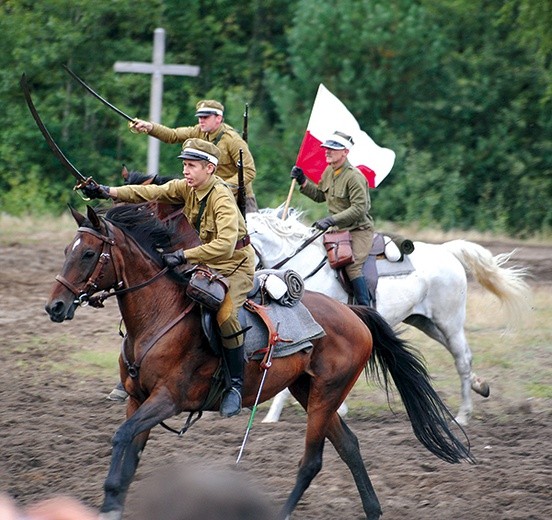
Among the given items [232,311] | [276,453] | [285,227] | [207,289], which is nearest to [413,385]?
[276,453]

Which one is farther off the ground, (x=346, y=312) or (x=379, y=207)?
(x=346, y=312)

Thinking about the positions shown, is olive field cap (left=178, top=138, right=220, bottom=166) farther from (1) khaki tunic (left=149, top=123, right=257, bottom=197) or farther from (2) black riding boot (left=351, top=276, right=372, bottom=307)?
(2) black riding boot (left=351, top=276, right=372, bottom=307)

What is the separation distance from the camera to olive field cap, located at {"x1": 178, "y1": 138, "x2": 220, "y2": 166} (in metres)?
6.89

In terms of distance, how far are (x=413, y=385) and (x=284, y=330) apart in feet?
3.61

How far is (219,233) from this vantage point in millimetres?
6840

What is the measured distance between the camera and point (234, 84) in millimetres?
32656

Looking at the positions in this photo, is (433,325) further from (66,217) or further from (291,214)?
(66,217)

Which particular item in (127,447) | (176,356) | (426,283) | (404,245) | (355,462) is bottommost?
(355,462)

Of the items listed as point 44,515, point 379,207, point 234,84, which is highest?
point 44,515

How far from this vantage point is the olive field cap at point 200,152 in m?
6.89

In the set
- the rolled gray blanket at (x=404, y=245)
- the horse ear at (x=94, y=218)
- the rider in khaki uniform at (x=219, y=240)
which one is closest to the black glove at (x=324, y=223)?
the rolled gray blanket at (x=404, y=245)

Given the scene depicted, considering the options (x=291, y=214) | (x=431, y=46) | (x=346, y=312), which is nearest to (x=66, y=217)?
(x=431, y=46)

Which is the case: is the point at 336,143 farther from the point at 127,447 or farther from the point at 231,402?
the point at 127,447

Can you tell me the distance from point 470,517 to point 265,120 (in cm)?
2446
